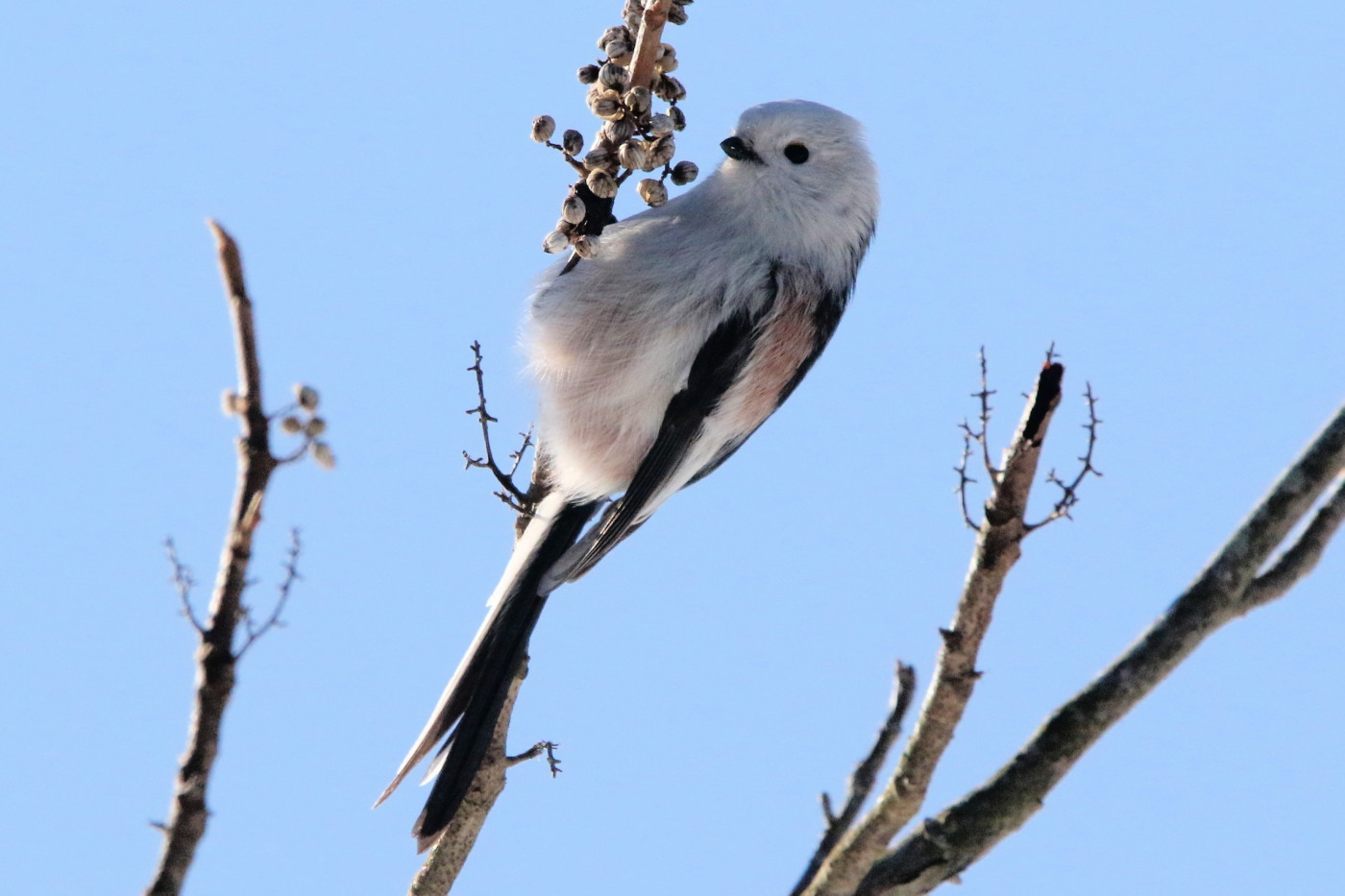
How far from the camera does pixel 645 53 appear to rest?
10.6ft

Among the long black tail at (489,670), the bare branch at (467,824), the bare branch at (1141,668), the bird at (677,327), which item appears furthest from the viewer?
the bird at (677,327)

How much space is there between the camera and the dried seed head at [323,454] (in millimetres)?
1647

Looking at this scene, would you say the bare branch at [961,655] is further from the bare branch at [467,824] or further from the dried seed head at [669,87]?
the dried seed head at [669,87]

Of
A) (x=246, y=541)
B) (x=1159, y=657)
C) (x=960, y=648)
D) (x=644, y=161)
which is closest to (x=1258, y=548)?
(x=1159, y=657)

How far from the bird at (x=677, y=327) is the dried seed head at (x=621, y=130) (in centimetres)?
37

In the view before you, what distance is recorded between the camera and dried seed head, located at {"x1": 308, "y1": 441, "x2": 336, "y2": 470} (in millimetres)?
1647

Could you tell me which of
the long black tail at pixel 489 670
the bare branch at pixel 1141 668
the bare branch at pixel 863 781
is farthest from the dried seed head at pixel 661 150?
the bare branch at pixel 1141 668

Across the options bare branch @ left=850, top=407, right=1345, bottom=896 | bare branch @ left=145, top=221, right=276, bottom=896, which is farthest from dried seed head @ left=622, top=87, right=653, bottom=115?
bare branch @ left=145, top=221, right=276, bottom=896

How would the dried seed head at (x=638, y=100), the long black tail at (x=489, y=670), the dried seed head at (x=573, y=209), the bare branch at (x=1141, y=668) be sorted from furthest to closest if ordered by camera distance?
the dried seed head at (x=573, y=209)
the dried seed head at (x=638, y=100)
the long black tail at (x=489, y=670)
the bare branch at (x=1141, y=668)

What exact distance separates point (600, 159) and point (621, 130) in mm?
116

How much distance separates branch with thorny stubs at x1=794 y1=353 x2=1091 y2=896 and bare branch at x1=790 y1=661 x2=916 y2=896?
97 millimetres

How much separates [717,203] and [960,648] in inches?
71.2

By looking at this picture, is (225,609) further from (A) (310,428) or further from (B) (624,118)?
(B) (624,118)

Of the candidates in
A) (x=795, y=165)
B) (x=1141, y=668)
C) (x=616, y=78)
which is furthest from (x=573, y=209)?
(x=1141, y=668)
